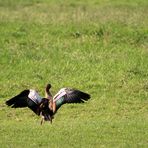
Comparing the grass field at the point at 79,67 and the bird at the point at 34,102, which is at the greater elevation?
Answer: the bird at the point at 34,102

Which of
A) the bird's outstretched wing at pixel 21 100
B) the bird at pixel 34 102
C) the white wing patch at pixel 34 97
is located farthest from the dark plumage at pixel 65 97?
the bird's outstretched wing at pixel 21 100

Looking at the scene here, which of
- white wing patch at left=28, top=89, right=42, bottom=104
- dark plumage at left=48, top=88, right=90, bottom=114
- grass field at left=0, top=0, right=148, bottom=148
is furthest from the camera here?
grass field at left=0, top=0, right=148, bottom=148

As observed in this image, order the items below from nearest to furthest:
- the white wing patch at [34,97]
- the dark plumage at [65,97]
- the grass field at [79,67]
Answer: the white wing patch at [34,97] → the dark plumage at [65,97] → the grass field at [79,67]

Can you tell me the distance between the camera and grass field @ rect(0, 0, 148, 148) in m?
11.6

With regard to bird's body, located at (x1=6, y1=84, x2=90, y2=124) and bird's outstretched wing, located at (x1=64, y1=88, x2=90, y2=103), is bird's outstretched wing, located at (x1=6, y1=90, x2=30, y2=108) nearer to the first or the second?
bird's body, located at (x1=6, y1=84, x2=90, y2=124)

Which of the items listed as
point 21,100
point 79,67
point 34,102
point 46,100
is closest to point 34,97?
point 34,102

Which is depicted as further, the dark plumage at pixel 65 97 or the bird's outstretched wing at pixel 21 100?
the bird's outstretched wing at pixel 21 100

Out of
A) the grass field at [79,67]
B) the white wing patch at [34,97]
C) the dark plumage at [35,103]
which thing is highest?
the white wing patch at [34,97]

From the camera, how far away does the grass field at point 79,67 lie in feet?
38.1

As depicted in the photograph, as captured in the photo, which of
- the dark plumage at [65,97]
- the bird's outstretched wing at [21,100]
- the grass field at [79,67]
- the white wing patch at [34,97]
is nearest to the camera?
the white wing patch at [34,97]

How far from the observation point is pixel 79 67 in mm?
17234

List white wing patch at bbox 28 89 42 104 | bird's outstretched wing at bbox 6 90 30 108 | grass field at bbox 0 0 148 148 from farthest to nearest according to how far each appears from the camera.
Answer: grass field at bbox 0 0 148 148 < bird's outstretched wing at bbox 6 90 30 108 < white wing patch at bbox 28 89 42 104

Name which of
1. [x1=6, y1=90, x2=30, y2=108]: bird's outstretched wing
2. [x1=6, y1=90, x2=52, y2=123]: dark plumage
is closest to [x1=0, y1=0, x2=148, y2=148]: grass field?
[x1=6, y1=90, x2=52, y2=123]: dark plumage

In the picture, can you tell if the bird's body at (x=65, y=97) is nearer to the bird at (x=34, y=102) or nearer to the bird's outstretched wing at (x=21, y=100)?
the bird at (x=34, y=102)
